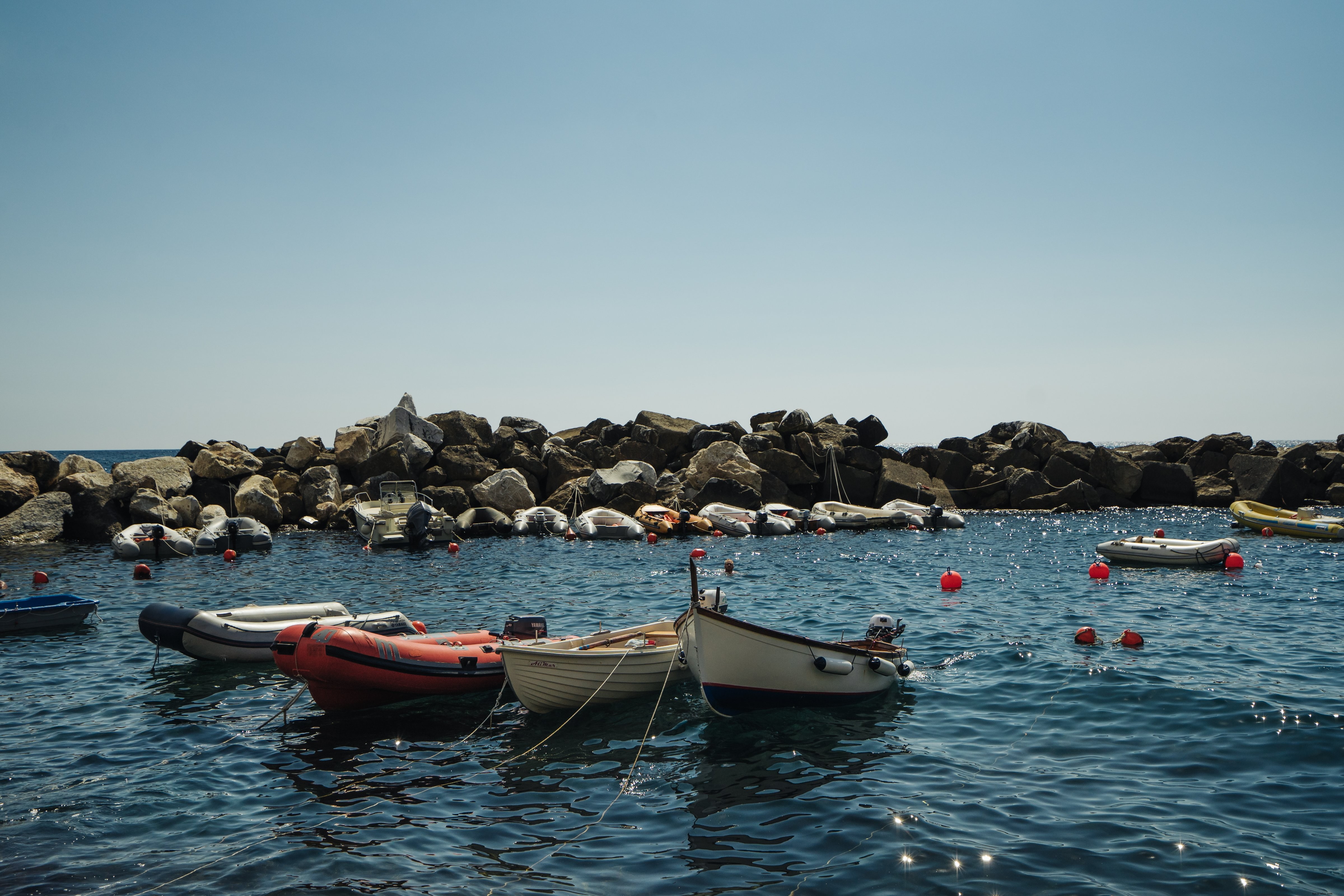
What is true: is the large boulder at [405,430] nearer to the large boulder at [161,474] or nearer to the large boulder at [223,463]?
the large boulder at [223,463]

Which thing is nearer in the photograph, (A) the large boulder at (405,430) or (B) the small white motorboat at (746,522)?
(B) the small white motorboat at (746,522)

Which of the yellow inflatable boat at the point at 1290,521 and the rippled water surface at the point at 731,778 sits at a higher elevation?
the yellow inflatable boat at the point at 1290,521

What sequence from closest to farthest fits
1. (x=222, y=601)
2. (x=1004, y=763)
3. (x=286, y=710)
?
(x=1004, y=763) < (x=286, y=710) < (x=222, y=601)

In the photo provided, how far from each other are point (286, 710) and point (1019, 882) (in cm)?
950

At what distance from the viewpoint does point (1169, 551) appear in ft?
83.6

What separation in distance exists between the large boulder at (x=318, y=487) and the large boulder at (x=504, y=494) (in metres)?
6.63

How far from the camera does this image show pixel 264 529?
107 ft

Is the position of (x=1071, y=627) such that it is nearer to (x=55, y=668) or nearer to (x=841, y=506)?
(x=55, y=668)

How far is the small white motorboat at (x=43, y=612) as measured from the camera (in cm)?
1795

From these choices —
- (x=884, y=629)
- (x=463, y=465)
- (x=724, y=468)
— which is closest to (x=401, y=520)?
(x=463, y=465)

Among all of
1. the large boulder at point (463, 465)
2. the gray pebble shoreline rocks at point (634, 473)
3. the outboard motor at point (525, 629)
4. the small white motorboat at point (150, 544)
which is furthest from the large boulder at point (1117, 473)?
the small white motorboat at point (150, 544)

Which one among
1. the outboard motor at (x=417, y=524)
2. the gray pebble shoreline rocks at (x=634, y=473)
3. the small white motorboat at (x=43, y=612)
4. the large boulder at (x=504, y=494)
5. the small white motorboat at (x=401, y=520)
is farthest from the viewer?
the large boulder at (x=504, y=494)

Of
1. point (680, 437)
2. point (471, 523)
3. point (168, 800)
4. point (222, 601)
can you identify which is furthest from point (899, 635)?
point (680, 437)

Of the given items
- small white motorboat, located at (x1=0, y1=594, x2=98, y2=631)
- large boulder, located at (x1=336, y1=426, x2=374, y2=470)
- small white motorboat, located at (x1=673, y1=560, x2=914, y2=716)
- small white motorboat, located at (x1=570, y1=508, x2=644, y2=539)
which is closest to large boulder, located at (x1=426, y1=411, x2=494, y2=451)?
large boulder, located at (x1=336, y1=426, x2=374, y2=470)
